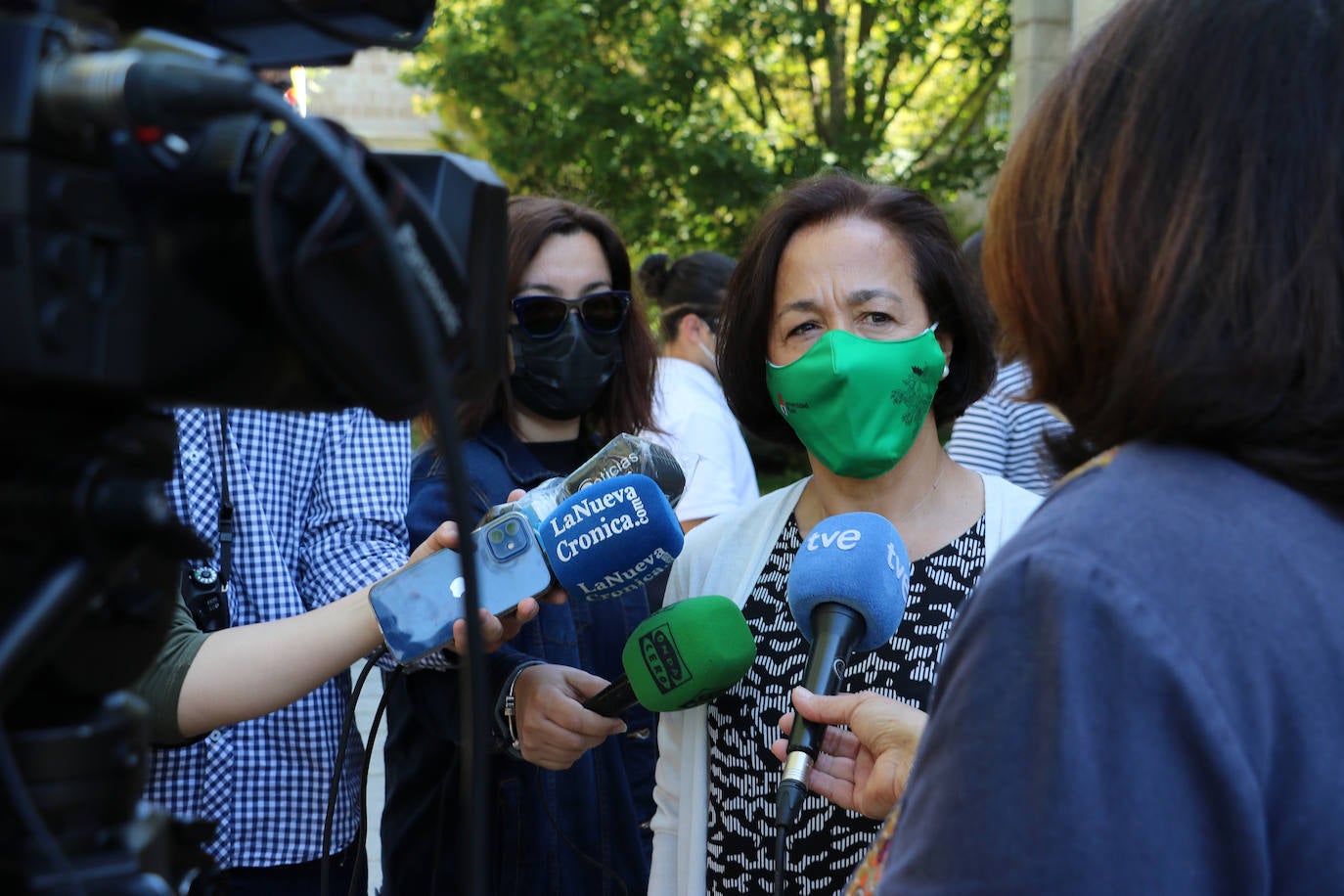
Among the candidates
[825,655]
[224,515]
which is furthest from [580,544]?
[224,515]

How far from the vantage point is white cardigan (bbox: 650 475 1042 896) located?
6.98 feet

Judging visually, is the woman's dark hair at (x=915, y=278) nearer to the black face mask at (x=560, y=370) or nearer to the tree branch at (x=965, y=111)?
the black face mask at (x=560, y=370)

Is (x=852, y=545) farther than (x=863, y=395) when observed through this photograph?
No

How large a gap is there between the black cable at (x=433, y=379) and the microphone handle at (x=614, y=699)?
3.57ft

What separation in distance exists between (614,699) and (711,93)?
1219cm

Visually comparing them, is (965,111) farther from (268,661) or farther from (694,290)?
(268,661)

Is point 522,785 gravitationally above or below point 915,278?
below

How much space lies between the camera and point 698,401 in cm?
451

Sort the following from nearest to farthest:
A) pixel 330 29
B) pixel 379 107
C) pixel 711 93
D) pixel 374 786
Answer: pixel 330 29, pixel 374 786, pixel 711 93, pixel 379 107

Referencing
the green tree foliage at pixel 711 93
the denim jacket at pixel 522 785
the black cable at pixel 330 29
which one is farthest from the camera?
the green tree foliage at pixel 711 93

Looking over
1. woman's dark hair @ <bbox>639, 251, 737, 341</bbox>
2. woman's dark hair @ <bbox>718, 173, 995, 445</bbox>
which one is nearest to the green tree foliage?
woman's dark hair @ <bbox>639, 251, 737, 341</bbox>

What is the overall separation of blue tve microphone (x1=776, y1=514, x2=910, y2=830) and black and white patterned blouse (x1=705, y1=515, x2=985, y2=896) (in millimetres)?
249

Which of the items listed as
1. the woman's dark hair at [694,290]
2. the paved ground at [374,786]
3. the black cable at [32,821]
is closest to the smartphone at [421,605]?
the black cable at [32,821]

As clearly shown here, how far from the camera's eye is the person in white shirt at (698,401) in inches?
165
